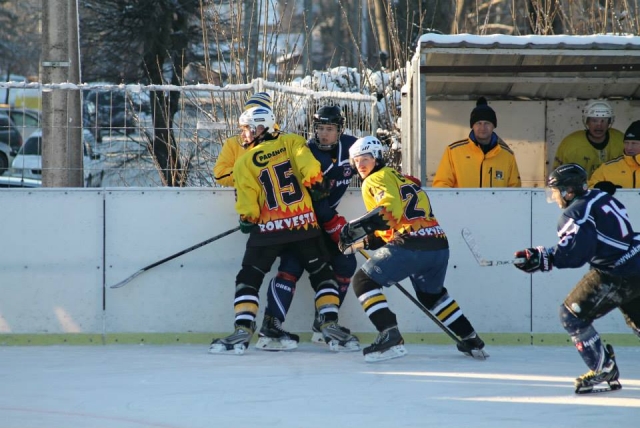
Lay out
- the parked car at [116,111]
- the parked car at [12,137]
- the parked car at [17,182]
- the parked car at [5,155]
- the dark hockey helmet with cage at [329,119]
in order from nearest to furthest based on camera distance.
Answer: the dark hockey helmet with cage at [329,119] → the parked car at [116,111] → the parked car at [17,182] → the parked car at [5,155] → the parked car at [12,137]

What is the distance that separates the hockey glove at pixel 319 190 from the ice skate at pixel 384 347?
95 centimetres

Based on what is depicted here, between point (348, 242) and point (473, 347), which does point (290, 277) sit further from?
point (473, 347)

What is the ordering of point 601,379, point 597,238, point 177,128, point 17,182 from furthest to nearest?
1. point 17,182
2. point 177,128
3. point 601,379
4. point 597,238

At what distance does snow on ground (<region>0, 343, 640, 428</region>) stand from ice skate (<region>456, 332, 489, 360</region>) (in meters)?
0.05

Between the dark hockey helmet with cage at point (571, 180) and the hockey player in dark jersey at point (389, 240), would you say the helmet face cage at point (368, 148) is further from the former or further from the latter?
the dark hockey helmet with cage at point (571, 180)

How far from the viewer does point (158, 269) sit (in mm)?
6426

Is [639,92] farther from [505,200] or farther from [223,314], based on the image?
[223,314]

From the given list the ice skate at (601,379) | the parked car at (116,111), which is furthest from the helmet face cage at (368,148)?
the parked car at (116,111)

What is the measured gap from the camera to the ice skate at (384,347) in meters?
5.65

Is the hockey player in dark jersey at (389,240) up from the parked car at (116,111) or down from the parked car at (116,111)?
down

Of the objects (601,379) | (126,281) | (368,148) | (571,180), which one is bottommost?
(601,379)

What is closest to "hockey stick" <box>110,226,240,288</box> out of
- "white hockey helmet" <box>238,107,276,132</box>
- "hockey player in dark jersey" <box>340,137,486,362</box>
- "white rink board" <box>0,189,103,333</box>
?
"white rink board" <box>0,189,103,333</box>

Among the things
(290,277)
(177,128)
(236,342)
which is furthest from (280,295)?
(177,128)

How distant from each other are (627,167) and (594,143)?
23.9 inches
